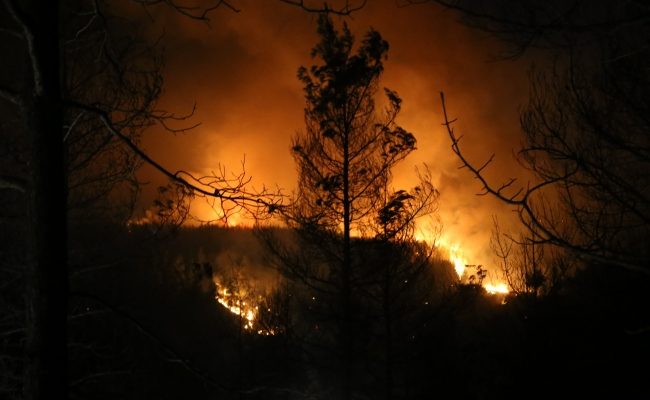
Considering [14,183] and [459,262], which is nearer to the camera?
[14,183]

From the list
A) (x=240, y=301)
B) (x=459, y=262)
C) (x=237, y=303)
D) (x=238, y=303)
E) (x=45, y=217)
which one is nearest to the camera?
(x=45, y=217)

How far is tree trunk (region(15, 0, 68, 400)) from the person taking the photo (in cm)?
275

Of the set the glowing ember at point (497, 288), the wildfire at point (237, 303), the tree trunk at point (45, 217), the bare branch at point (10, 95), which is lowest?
the wildfire at point (237, 303)

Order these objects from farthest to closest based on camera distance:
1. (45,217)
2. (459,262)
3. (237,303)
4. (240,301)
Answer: (237,303) → (240,301) → (459,262) → (45,217)

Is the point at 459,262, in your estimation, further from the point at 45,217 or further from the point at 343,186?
the point at 45,217

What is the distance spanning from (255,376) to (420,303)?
47.1 ft

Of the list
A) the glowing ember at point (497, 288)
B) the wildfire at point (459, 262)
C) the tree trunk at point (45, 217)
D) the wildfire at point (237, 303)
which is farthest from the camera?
the wildfire at point (237, 303)

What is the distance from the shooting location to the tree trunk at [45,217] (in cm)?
275

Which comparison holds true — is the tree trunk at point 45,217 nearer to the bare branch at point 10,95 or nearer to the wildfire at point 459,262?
the bare branch at point 10,95

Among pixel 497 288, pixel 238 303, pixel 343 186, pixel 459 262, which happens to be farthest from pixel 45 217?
pixel 238 303

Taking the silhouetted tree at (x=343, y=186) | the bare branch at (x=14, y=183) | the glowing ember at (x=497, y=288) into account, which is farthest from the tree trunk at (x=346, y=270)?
the glowing ember at (x=497, y=288)

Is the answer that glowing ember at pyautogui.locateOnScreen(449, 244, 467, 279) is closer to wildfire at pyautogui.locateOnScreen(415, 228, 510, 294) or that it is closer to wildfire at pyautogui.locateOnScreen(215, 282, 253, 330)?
wildfire at pyautogui.locateOnScreen(415, 228, 510, 294)

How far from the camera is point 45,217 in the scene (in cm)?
282

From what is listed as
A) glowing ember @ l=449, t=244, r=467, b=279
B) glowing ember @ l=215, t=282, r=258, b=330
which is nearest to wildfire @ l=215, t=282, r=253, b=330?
glowing ember @ l=215, t=282, r=258, b=330
